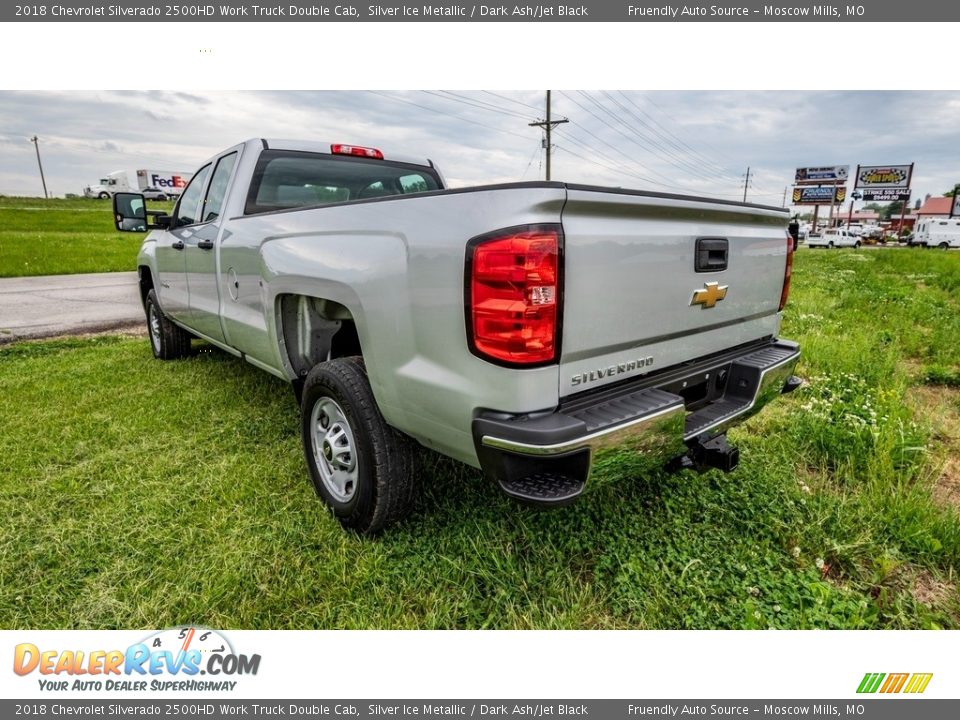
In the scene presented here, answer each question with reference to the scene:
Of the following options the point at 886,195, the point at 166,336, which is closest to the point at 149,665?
the point at 166,336

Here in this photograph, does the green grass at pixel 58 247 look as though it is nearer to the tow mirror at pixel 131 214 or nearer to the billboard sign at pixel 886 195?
the tow mirror at pixel 131 214

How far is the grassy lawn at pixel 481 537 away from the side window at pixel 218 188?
1.50 metres

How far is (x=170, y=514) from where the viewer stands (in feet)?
8.87

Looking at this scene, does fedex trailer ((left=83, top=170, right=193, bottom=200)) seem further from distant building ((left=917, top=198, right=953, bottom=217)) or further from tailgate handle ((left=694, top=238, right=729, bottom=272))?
distant building ((left=917, top=198, right=953, bottom=217))

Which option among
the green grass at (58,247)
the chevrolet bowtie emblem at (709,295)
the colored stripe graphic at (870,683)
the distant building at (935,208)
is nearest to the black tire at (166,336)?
the chevrolet bowtie emblem at (709,295)

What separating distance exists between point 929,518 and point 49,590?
3785 mm

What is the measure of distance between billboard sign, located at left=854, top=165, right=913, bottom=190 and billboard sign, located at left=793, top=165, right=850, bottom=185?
2628mm

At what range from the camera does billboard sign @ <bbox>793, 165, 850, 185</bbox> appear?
64.6m

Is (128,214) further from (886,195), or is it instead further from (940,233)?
(886,195)

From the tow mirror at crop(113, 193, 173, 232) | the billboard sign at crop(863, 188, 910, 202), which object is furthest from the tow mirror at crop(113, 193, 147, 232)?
the billboard sign at crop(863, 188, 910, 202)

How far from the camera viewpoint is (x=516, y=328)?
1725 mm

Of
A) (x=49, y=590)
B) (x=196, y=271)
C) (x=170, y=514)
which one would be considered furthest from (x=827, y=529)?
(x=196, y=271)

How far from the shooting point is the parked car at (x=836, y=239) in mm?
44975

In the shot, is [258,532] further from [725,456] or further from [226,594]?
A: [725,456]
